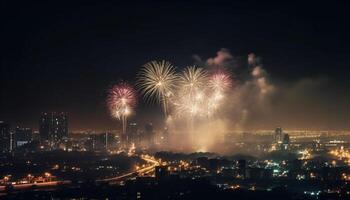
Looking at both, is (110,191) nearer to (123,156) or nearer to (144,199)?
(144,199)

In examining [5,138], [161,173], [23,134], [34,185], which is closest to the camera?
[161,173]

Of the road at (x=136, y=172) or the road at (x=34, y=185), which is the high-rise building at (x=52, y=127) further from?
the road at (x=34, y=185)

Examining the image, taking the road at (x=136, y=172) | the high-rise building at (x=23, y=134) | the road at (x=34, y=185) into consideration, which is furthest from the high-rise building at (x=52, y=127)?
the road at (x=34, y=185)

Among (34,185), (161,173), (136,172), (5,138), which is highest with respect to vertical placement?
(5,138)

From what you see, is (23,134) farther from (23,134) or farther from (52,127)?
(52,127)

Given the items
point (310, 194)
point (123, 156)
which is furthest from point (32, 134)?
point (310, 194)

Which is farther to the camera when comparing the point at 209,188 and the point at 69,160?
the point at 69,160

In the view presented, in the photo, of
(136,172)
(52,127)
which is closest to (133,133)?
(52,127)
